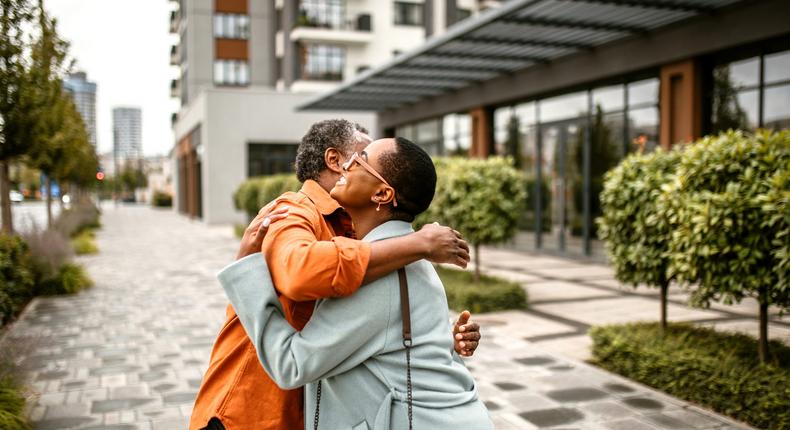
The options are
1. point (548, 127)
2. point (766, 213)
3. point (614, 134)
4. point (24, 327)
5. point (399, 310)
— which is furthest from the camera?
point (548, 127)

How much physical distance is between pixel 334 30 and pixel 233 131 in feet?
28.3

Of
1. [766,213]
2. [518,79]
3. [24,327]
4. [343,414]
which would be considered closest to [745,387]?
[766,213]

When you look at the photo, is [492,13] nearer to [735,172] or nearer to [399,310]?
[735,172]

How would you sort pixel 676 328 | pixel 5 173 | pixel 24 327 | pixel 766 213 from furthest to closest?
pixel 5 173 → pixel 24 327 → pixel 676 328 → pixel 766 213

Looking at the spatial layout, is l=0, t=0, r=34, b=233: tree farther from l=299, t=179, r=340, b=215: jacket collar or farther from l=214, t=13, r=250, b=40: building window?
l=214, t=13, r=250, b=40: building window

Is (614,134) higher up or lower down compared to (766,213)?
higher up

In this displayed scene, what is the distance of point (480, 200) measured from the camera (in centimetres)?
920

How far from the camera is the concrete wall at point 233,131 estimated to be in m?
29.9

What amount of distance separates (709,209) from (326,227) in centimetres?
376

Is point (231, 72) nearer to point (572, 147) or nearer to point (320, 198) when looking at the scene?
point (572, 147)

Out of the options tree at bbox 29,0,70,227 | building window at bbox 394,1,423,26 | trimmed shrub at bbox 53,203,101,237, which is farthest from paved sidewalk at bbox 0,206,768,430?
building window at bbox 394,1,423,26

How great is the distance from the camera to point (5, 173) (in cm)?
1021

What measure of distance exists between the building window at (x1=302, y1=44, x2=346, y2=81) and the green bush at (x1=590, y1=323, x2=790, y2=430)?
101ft

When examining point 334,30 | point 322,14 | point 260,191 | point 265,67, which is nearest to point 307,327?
point 260,191
